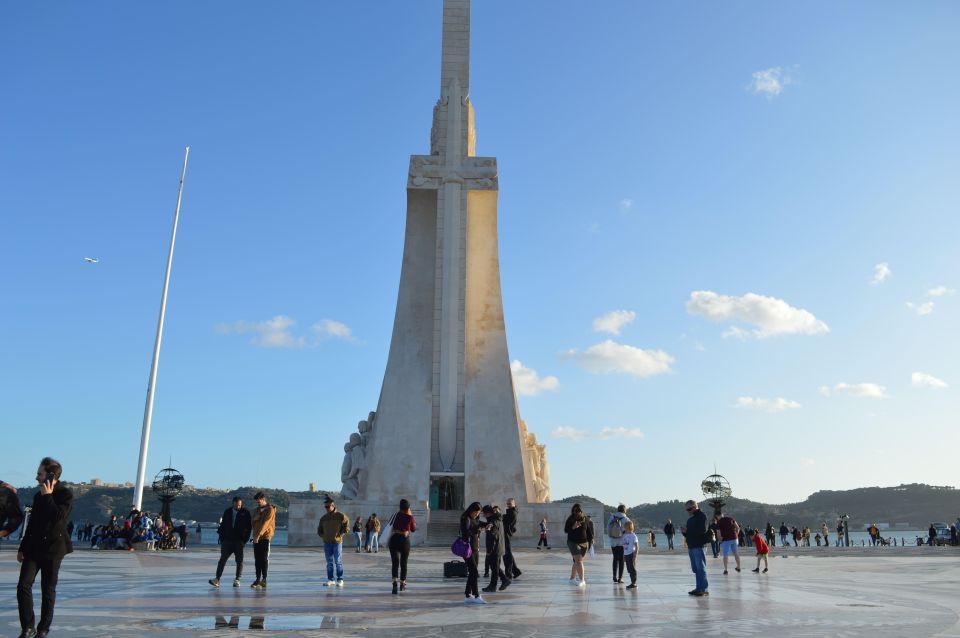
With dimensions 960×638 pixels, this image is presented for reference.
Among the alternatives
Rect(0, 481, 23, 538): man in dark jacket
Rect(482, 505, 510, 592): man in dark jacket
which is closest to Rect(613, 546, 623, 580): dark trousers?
Rect(482, 505, 510, 592): man in dark jacket

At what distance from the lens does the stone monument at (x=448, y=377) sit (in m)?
23.6

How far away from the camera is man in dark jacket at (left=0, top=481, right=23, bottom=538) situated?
495cm

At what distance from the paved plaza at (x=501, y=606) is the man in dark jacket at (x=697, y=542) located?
0.71 feet

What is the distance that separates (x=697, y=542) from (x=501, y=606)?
2.53 meters

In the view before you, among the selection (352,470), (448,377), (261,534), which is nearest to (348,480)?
(352,470)

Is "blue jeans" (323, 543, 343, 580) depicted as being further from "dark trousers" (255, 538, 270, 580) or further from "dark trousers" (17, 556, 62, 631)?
"dark trousers" (17, 556, 62, 631)

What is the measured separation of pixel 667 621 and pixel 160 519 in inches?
645

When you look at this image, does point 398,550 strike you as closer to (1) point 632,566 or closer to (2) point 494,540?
(2) point 494,540

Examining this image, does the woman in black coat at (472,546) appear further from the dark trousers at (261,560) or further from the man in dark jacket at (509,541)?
the dark trousers at (261,560)

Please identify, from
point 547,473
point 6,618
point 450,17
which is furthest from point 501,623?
point 450,17

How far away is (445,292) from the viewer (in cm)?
2500

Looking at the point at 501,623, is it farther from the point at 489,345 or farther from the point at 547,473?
the point at 547,473

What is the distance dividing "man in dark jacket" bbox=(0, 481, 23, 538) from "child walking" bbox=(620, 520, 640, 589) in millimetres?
6702

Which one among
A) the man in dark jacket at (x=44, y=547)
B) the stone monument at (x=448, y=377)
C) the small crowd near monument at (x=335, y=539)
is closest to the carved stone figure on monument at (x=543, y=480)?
the stone monument at (x=448, y=377)
